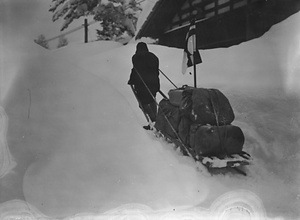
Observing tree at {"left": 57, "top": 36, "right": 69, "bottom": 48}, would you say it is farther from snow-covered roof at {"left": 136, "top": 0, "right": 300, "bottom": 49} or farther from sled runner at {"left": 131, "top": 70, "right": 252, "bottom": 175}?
sled runner at {"left": 131, "top": 70, "right": 252, "bottom": 175}

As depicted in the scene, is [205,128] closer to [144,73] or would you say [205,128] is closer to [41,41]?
[144,73]

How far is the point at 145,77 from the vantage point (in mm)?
2320

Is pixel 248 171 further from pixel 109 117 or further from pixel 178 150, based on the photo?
pixel 109 117

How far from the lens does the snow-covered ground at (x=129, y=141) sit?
2.16 metres

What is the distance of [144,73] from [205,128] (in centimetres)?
60

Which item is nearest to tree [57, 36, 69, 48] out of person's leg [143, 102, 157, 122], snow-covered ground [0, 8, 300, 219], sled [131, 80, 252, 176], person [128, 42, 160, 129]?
snow-covered ground [0, 8, 300, 219]

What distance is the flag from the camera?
228 centimetres

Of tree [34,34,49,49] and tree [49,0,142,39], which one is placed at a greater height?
tree [49,0,142,39]

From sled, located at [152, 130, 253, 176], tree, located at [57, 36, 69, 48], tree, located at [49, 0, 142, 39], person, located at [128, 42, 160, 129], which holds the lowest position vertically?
sled, located at [152, 130, 253, 176]

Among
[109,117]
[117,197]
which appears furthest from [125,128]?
[117,197]

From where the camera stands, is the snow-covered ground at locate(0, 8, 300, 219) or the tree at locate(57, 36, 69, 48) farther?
the tree at locate(57, 36, 69, 48)

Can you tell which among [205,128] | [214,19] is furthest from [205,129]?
[214,19]

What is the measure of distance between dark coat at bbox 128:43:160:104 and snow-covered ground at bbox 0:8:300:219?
44mm

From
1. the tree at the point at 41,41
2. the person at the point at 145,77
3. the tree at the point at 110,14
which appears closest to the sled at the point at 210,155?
the person at the point at 145,77
